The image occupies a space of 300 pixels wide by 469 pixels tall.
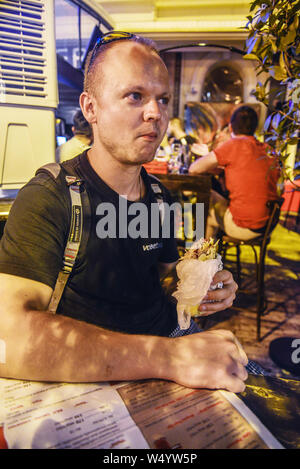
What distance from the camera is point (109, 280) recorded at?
1.19 meters

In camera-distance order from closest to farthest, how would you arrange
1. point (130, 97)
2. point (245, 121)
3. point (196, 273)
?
point (196, 273) < point (130, 97) < point (245, 121)

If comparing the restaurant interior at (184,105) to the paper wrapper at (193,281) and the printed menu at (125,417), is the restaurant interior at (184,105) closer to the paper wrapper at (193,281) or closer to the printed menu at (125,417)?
the paper wrapper at (193,281)

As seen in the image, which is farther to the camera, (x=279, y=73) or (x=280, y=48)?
(x=279, y=73)

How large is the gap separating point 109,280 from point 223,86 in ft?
30.9

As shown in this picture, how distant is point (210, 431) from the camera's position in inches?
23.4

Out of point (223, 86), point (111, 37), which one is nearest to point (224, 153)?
point (111, 37)

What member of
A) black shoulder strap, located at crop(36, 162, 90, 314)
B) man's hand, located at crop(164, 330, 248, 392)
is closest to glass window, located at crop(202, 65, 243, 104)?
black shoulder strap, located at crop(36, 162, 90, 314)

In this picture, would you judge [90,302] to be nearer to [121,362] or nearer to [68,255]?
[68,255]

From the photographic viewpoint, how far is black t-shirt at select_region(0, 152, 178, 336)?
3.08 feet

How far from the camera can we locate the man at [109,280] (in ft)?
2.45

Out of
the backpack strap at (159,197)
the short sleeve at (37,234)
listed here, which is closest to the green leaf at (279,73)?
the backpack strap at (159,197)

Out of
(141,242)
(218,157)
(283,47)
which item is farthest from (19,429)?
(218,157)

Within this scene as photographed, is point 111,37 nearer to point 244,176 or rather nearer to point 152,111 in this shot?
point 152,111

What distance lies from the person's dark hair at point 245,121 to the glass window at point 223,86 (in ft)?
21.0
